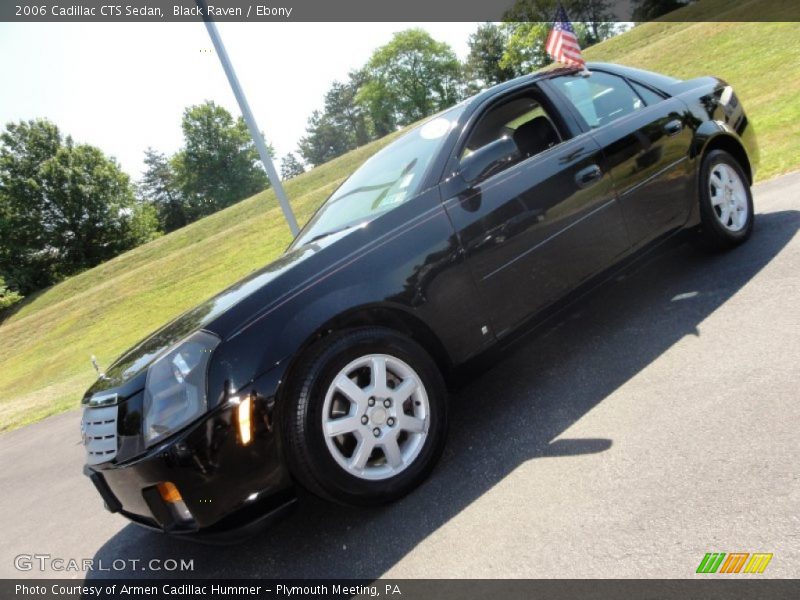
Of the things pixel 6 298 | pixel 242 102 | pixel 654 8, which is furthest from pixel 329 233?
pixel 654 8

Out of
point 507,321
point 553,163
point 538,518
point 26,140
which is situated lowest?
point 538,518

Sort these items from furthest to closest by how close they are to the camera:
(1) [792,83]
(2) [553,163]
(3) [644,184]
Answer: (1) [792,83] → (3) [644,184] → (2) [553,163]

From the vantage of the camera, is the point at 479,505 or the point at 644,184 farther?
the point at 644,184

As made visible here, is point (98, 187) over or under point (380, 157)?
over

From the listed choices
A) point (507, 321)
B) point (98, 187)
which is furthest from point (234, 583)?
point (98, 187)

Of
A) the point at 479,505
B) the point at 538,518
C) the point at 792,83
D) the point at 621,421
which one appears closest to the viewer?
the point at 538,518

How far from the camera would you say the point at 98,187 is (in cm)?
5003

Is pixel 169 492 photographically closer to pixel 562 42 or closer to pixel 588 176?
pixel 588 176

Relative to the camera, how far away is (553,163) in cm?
343

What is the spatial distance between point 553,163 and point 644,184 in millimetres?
786

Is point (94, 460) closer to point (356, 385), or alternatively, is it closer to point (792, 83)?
point (356, 385)

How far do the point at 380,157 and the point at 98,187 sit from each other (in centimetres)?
5336

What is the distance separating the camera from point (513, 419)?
3158 mm

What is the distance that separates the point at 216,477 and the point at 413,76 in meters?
82.8
